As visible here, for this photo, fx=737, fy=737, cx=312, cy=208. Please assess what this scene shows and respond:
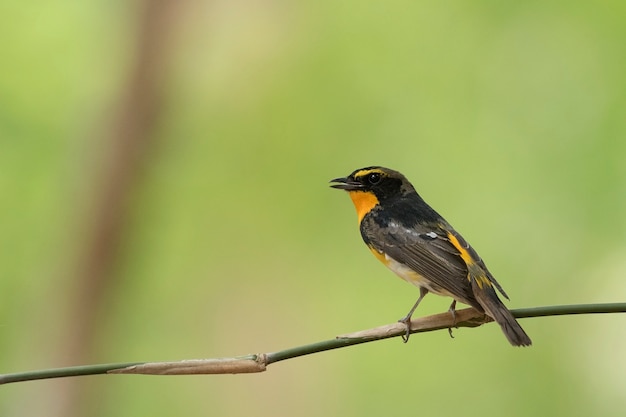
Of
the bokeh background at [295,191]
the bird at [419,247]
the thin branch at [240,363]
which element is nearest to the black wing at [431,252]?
the bird at [419,247]

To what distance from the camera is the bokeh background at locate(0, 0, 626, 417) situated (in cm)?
484

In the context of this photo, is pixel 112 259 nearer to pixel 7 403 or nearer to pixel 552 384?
pixel 7 403

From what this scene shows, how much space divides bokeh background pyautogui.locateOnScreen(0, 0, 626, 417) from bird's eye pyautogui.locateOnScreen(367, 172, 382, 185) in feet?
6.90

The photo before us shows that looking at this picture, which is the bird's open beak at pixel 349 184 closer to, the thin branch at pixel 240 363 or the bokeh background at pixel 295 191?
the thin branch at pixel 240 363

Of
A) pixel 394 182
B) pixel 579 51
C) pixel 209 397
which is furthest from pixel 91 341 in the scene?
pixel 579 51

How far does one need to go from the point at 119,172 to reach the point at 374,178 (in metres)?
2.59

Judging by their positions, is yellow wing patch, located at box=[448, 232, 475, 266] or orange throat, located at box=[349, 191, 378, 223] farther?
orange throat, located at box=[349, 191, 378, 223]

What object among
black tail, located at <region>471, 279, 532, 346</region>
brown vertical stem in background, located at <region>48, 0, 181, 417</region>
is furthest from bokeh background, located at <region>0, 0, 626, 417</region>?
black tail, located at <region>471, 279, 532, 346</region>

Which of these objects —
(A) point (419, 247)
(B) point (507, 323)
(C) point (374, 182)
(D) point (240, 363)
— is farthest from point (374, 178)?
(D) point (240, 363)

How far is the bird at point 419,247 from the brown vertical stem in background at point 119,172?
243cm

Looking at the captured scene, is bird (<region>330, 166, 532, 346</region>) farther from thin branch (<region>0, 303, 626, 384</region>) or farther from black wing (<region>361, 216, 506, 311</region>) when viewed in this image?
thin branch (<region>0, 303, 626, 384</region>)

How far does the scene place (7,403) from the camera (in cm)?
479

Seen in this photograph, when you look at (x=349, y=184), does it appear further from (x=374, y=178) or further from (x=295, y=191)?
(x=295, y=191)

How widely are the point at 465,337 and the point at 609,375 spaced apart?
103cm
